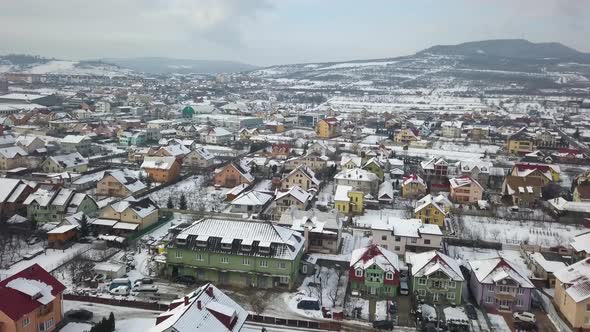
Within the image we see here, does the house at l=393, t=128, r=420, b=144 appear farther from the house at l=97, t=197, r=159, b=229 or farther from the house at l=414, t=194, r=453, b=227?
the house at l=97, t=197, r=159, b=229

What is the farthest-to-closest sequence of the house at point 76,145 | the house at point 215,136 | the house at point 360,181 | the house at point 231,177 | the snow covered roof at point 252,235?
the house at point 215,136
the house at point 76,145
the house at point 231,177
the house at point 360,181
the snow covered roof at point 252,235

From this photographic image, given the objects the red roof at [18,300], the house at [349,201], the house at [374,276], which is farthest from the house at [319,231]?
the red roof at [18,300]

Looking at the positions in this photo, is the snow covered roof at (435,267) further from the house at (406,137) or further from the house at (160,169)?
the house at (406,137)

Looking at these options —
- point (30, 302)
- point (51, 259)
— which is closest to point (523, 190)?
point (51, 259)

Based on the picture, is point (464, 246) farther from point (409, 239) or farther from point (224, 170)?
point (224, 170)

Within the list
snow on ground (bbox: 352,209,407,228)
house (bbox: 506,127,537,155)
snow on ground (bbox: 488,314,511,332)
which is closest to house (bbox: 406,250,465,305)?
snow on ground (bbox: 488,314,511,332)

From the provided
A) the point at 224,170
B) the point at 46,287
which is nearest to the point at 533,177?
the point at 224,170
